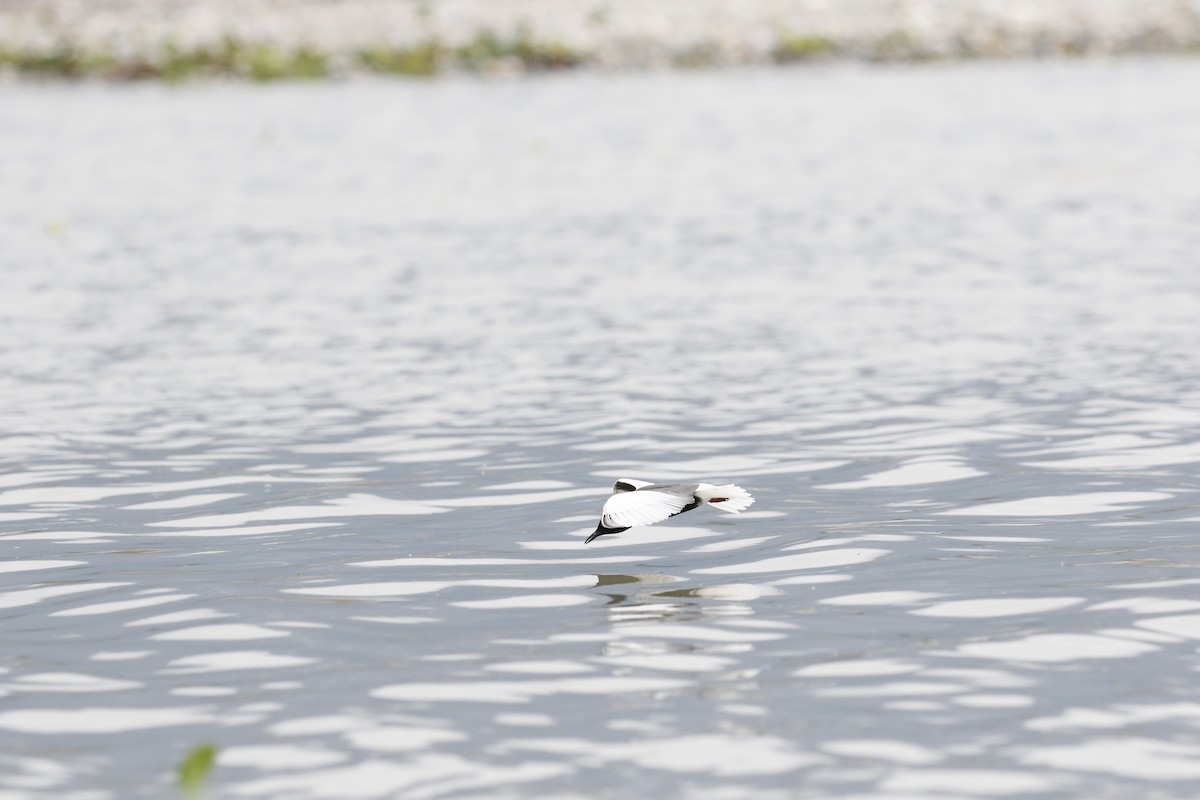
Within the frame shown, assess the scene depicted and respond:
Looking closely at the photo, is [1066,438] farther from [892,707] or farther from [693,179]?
[693,179]

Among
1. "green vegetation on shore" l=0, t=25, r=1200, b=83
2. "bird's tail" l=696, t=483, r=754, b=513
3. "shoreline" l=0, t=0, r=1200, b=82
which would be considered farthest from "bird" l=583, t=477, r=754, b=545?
"green vegetation on shore" l=0, t=25, r=1200, b=83

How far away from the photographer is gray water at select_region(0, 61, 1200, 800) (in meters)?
5.71

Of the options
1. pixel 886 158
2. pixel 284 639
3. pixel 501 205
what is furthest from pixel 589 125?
pixel 284 639

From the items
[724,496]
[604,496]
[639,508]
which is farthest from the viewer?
[604,496]

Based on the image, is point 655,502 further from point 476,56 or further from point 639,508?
point 476,56

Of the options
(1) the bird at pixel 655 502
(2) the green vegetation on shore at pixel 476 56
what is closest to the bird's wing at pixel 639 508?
(1) the bird at pixel 655 502

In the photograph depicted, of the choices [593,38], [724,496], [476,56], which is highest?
[724,496]

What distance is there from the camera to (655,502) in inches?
305

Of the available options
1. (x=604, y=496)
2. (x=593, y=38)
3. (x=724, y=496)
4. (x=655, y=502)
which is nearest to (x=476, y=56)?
(x=593, y=38)

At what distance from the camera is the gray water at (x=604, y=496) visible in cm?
571

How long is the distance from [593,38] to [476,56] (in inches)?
114

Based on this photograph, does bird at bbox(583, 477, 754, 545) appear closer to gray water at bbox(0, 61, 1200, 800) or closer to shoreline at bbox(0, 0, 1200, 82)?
gray water at bbox(0, 61, 1200, 800)

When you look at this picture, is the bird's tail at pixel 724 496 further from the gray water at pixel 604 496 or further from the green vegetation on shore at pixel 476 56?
the green vegetation on shore at pixel 476 56

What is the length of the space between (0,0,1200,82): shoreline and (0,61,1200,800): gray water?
25154 mm
